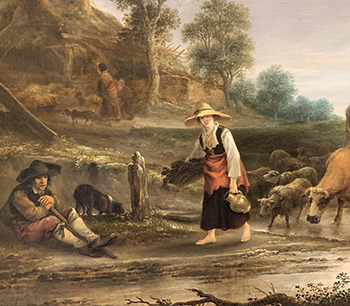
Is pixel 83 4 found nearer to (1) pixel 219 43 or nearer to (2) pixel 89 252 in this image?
(1) pixel 219 43

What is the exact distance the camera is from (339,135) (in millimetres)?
8156

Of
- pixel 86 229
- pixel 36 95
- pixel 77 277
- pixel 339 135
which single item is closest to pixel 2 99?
pixel 36 95

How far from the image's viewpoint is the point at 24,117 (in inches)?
314

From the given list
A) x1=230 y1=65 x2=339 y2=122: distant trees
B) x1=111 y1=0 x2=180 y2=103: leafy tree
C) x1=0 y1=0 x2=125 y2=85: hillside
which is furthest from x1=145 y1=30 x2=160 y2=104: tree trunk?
x1=230 y1=65 x2=339 y2=122: distant trees

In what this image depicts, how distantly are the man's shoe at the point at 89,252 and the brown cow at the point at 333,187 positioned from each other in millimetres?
3478

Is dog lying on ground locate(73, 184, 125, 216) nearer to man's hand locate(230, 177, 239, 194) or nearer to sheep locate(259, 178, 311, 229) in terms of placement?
man's hand locate(230, 177, 239, 194)

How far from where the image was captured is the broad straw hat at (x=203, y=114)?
785 cm

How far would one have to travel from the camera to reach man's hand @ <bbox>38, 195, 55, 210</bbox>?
771cm

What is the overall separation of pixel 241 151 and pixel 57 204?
3.17 m

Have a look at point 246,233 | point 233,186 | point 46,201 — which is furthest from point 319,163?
point 46,201

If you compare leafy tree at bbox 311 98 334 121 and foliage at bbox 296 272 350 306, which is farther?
leafy tree at bbox 311 98 334 121

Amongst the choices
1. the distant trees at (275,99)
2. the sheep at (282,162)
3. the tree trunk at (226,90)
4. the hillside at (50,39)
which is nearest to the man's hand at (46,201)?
the hillside at (50,39)

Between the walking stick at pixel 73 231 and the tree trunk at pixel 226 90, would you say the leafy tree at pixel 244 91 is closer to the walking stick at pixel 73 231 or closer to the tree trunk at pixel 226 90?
the tree trunk at pixel 226 90

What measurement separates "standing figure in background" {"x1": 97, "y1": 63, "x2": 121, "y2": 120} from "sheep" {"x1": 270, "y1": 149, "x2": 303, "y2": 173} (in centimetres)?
274
